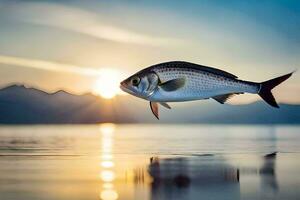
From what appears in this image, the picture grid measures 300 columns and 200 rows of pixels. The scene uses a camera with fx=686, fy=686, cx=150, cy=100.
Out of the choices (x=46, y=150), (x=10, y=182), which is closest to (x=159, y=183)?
(x=10, y=182)

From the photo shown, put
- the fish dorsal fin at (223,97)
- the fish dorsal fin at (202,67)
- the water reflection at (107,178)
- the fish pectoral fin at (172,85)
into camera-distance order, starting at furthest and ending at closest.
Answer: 1. the fish dorsal fin at (223,97)
2. the fish dorsal fin at (202,67)
3. the fish pectoral fin at (172,85)
4. the water reflection at (107,178)

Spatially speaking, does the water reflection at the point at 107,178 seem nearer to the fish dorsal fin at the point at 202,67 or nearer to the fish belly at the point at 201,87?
the fish belly at the point at 201,87

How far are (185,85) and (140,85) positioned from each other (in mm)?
511

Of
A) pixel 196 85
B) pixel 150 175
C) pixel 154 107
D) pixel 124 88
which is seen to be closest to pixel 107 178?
pixel 150 175

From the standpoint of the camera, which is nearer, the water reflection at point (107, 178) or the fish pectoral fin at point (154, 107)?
the water reflection at point (107, 178)

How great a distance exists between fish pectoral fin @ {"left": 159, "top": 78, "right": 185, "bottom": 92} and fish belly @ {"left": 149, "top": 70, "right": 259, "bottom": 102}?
35 millimetres

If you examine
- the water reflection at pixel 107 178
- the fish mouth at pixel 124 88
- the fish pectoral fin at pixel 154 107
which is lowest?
the water reflection at pixel 107 178

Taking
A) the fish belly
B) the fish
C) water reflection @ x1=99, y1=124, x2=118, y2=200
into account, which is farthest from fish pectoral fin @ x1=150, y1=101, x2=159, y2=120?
water reflection @ x1=99, y1=124, x2=118, y2=200

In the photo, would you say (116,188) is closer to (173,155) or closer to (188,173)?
(188,173)

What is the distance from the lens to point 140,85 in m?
7.62

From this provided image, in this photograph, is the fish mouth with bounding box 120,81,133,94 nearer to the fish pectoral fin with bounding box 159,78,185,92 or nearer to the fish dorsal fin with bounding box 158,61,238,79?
the fish pectoral fin with bounding box 159,78,185,92

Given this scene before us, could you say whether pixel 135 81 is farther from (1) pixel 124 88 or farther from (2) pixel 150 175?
(2) pixel 150 175

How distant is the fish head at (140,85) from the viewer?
7.61 meters

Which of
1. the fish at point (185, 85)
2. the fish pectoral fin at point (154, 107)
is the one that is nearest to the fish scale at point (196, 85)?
the fish at point (185, 85)
